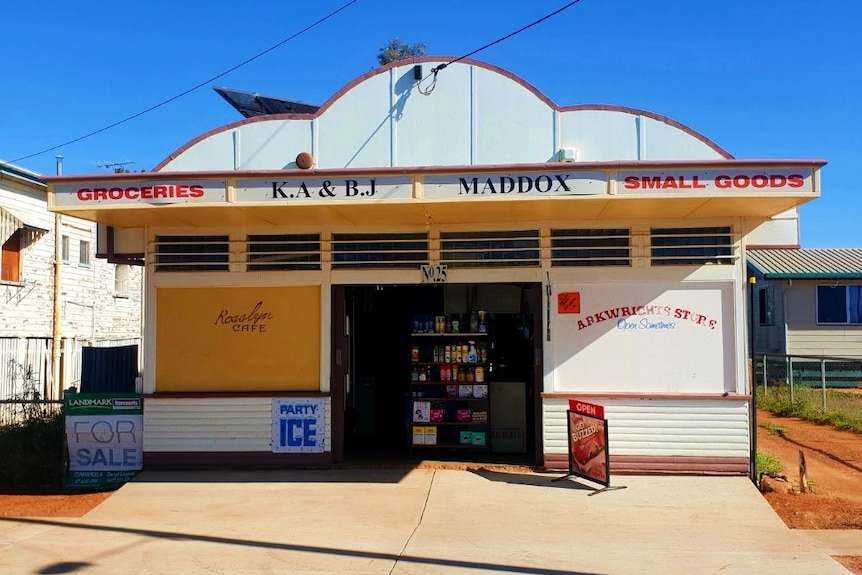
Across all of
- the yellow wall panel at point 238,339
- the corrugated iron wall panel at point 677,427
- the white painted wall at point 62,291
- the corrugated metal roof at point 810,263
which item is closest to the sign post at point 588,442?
the corrugated iron wall panel at point 677,427

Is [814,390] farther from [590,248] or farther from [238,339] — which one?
[238,339]

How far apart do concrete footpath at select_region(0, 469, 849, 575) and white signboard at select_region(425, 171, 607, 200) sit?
346 centimetres

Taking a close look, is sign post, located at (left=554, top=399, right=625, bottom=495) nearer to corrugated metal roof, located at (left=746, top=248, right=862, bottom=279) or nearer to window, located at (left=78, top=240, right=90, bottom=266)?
corrugated metal roof, located at (left=746, top=248, right=862, bottom=279)

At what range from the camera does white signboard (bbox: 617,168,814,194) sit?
27.1ft

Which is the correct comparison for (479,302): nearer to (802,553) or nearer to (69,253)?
(802,553)

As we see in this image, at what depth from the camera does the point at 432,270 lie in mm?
10156

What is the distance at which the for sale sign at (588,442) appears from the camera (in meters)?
9.13

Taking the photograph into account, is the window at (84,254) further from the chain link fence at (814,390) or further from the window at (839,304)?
the window at (839,304)

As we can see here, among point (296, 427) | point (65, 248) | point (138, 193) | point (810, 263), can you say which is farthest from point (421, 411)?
point (810, 263)

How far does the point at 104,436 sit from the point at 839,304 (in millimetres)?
20634

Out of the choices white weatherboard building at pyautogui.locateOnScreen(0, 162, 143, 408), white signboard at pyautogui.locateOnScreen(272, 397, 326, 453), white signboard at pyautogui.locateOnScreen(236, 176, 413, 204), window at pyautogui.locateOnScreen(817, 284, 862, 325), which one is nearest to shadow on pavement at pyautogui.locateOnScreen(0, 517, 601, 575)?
white signboard at pyautogui.locateOnScreen(272, 397, 326, 453)

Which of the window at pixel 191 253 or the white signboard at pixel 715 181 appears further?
the window at pixel 191 253

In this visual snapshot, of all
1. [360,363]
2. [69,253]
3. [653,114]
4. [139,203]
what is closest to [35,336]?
[69,253]

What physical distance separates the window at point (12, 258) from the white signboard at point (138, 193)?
1119 centimetres
